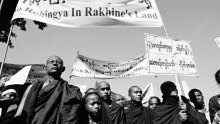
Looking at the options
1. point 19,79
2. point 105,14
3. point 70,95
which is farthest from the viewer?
point 19,79

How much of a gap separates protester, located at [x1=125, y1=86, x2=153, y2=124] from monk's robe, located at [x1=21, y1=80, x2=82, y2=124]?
2.25 metres

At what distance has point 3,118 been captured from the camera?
4055mm

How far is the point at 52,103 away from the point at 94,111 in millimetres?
620

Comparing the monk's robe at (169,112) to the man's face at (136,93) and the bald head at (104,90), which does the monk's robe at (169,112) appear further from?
the bald head at (104,90)

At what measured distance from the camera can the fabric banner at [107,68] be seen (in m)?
7.66

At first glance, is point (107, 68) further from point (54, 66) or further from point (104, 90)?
point (54, 66)

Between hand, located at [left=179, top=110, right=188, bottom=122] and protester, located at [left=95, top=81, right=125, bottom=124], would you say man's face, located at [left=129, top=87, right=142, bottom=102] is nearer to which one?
protester, located at [left=95, top=81, right=125, bottom=124]

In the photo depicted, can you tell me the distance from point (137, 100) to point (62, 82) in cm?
240

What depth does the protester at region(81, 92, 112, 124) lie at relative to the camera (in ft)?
12.7

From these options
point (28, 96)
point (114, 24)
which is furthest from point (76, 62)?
point (28, 96)

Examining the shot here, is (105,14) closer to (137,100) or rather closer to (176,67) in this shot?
(176,67)

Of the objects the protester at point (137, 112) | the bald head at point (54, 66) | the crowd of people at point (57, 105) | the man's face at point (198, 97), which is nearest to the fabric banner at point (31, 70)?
the crowd of people at point (57, 105)

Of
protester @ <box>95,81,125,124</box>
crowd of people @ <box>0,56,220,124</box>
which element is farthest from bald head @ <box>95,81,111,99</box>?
crowd of people @ <box>0,56,220,124</box>

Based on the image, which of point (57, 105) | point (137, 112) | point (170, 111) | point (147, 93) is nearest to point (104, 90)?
point (137, 112)
